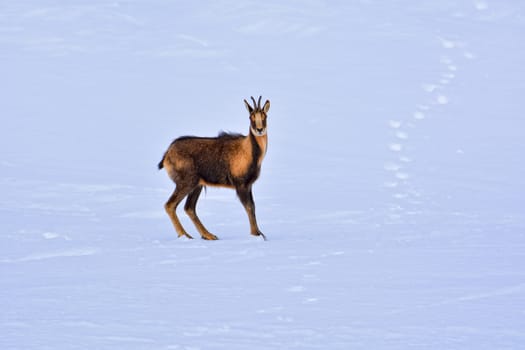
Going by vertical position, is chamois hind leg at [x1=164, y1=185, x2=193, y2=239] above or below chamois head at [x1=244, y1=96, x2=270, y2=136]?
below

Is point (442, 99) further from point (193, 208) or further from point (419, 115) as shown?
point (193, 208)

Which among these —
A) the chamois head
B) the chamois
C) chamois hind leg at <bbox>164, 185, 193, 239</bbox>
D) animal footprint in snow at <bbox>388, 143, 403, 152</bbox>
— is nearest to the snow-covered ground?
animal footprint in snow at <bbox>388, 143, 403, 152</bbox>

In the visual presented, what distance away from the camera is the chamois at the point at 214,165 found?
11.3 metres

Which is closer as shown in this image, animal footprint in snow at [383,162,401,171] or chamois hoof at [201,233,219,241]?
chamois hoof at [201,233,219,241]

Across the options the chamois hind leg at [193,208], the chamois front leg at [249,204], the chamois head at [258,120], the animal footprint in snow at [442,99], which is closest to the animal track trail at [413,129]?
the animal footprint in snow at [442,99]

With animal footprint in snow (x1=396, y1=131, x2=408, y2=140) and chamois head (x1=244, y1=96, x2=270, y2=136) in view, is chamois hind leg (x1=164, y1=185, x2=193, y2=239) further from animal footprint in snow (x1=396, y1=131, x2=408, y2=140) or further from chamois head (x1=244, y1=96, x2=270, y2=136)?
animal footprint in snow (x1=396, y1=131, x2=408, y2=140)

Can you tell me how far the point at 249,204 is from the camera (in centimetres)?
1128

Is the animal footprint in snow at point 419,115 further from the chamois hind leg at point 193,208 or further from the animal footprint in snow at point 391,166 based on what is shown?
the chamois hind leg at point 193,208

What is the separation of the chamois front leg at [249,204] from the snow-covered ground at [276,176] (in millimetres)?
323

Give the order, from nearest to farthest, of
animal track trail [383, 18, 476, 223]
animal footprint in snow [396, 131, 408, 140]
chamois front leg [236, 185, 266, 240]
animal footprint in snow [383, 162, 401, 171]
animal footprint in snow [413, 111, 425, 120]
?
chamois front leg [236, 185, 266, 240], animal track trail [383, 18, 476, 223], animal footprint in snow [383, 162, 401, 171], animal footprint in snow [396, 131, 408, 140], animal footprint in snow [413, 111, 425, 120]

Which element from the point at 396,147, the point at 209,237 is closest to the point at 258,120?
the point at 209,237

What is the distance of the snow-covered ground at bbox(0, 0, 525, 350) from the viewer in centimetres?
698

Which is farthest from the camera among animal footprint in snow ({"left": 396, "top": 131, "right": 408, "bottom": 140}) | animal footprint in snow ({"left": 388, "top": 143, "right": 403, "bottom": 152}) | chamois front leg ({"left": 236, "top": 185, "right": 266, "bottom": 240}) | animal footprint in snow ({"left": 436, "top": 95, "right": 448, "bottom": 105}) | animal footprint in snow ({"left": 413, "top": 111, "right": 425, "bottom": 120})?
animal footprint in snow ({"left": 436, "top": 95, "right": 448, "bottom": 105})

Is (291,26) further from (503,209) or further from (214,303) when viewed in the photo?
(214,303)
